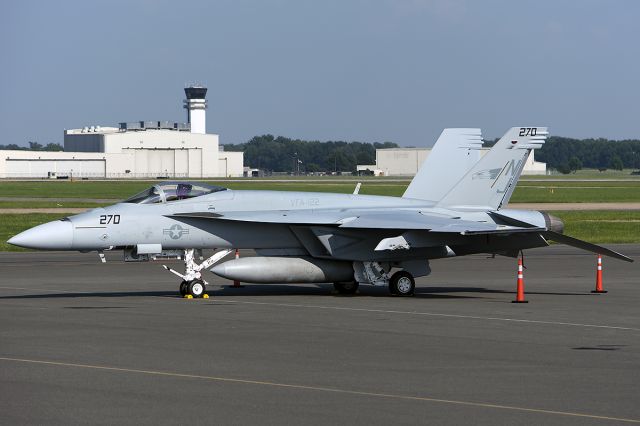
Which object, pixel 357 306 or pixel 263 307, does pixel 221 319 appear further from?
pixel 357 306

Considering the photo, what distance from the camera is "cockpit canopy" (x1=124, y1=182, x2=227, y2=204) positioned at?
21625mm

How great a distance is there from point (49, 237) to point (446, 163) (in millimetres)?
9317

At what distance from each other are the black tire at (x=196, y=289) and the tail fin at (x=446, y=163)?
19.6 ft

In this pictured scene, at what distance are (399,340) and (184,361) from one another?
3.41 m

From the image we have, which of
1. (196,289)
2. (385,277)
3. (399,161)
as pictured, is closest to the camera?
(196,289)

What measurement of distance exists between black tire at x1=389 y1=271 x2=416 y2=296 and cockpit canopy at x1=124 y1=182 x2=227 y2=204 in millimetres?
4137

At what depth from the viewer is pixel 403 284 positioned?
2198 centimetres

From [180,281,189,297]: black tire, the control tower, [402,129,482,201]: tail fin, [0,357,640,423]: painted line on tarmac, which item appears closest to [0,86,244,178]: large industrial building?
the control tower

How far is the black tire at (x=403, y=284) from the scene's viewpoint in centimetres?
2195

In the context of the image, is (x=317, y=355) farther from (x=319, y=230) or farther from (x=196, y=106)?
(x=196, y=106)

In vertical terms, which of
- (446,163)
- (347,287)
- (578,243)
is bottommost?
(347,287)

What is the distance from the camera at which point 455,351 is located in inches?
551

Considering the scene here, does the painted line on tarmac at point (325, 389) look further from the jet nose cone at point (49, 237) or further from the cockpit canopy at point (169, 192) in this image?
the cockpit canopy at point (169, 192)

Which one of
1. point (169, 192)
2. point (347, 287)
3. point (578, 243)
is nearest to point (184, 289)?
point (169, 192)
